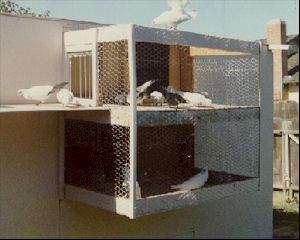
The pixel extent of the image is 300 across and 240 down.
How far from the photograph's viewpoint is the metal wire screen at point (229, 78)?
6785 millimetres

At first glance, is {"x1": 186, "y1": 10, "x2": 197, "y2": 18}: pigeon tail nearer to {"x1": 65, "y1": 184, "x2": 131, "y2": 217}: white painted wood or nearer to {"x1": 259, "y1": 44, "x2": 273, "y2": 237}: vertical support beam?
{"x1": 259, "y1": 44, "x2": 273, "y2": 237}: vertical support beam

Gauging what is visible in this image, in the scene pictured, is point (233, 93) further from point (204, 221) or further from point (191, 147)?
point (204, 221)

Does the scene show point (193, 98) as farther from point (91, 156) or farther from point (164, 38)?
point (91, 156)

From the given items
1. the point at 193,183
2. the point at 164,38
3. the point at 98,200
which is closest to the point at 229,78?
the point at 193,183

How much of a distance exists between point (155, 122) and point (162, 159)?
1.64 metres

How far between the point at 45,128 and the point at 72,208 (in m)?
0.97

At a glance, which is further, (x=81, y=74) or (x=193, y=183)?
(x=81, y=74)

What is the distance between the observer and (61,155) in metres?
5.51

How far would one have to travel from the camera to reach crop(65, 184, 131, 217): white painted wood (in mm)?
4818

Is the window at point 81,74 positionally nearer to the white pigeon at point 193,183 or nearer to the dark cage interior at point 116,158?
the dark cage interior at point 116,158

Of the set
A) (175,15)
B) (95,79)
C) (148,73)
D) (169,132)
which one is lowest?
(169,132)

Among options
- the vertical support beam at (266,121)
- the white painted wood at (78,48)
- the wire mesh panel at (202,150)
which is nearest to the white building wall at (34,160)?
the white painted wood at (78,48)

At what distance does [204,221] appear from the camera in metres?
7.05

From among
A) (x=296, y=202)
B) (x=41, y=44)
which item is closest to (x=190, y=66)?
(x=41, y=44)
